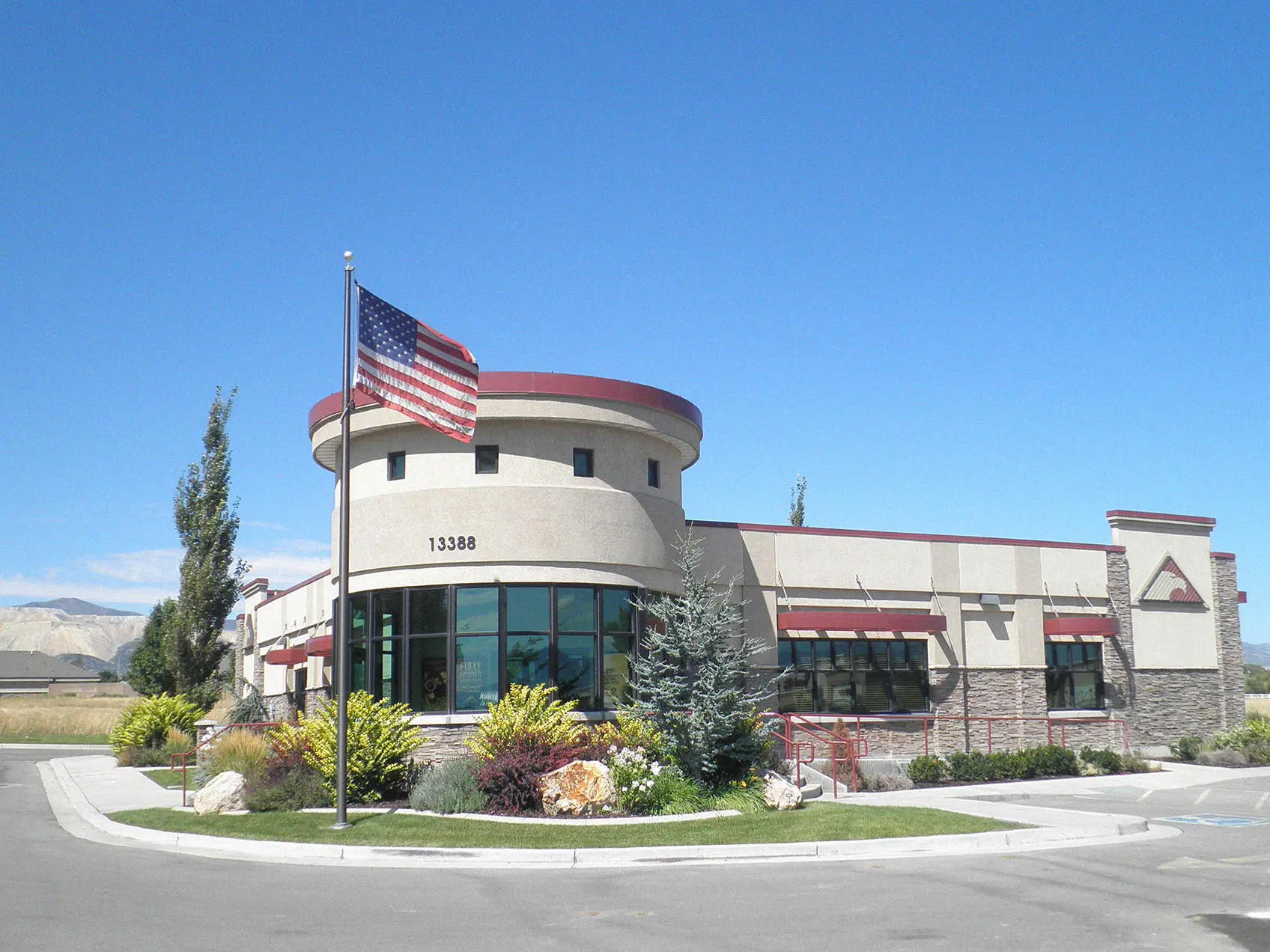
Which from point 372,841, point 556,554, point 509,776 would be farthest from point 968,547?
point 372,841

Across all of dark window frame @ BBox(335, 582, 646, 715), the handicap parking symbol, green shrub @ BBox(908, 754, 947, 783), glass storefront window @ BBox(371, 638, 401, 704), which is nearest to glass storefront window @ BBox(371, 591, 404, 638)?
dark window frame @ BBox(335, 582, 646, 715)

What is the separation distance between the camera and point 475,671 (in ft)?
71.9

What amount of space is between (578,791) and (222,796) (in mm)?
5737

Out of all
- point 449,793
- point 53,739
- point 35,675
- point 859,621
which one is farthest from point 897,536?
point 35,675

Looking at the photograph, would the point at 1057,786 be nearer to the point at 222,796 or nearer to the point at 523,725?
the point at 523,725

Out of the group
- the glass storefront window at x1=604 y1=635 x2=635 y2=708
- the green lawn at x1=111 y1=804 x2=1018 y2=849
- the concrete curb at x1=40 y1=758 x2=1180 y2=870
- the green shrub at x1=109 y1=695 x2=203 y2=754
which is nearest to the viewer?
the concrete curb at x1=40 y1=758 x2=1180 y2=870

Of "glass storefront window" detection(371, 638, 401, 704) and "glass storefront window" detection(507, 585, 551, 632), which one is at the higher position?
"glass storefront window" detection(507, 585, 551, 632)

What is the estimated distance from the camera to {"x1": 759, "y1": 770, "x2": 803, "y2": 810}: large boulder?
1850 centimetres

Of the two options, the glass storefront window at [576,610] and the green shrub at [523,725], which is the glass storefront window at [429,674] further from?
the glass storefront window at [576,610]

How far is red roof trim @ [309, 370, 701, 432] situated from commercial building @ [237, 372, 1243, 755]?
5 centimetres

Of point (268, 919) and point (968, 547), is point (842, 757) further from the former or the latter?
point (268, 919)

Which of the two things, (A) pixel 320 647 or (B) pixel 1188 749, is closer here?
(A) pixel 320 647

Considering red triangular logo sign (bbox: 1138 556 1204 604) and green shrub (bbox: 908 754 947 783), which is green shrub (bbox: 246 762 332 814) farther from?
red triangular logo sign (bbox: 1138 556 1204 604)

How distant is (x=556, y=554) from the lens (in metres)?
22.3
